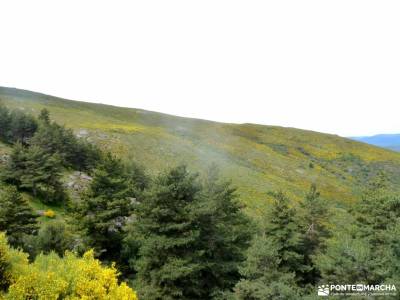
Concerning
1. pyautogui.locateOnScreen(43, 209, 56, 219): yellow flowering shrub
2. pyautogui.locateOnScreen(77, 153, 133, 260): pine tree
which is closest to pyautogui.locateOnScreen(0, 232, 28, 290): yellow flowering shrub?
pyautogui.locateOnScreen(77, 153, 133, 260): pine tree

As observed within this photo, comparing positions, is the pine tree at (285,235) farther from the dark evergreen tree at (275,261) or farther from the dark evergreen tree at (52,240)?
the dark evergreen tree at (52,240)

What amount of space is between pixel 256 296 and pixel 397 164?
101 metres

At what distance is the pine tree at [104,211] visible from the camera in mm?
20328

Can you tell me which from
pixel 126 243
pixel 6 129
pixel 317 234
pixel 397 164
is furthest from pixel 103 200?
pixel 397 164

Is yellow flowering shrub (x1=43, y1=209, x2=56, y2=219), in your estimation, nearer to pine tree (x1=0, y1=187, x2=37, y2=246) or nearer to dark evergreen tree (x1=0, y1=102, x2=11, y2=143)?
pine tree (x1=0, y1=187, x2=37, y2=246)

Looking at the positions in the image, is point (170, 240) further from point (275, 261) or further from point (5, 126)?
point (5, 126)

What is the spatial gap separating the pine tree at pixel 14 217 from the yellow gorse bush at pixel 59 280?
38.8ft

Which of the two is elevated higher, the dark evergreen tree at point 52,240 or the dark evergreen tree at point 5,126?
the dark evergreen tree at point 5,126

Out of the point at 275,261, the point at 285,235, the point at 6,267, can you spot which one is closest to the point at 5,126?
the point at 285,235

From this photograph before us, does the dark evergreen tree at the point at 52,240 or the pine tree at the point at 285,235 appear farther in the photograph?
the dark evergreen tree at the point at 52,240

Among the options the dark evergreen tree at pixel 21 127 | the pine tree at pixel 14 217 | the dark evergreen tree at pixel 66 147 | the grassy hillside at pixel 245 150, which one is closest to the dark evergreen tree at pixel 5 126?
the dark evergreen tree at pixel 21 127

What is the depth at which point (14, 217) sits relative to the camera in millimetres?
20500

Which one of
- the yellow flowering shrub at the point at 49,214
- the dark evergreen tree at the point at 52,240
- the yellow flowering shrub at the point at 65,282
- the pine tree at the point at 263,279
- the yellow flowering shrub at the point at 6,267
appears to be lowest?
the yellow flowering shrub at the point at 49,214

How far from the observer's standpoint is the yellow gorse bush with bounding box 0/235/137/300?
7.88 metres
